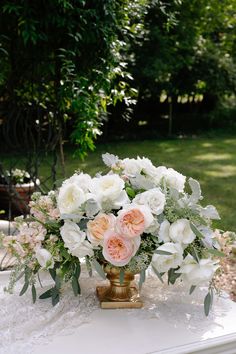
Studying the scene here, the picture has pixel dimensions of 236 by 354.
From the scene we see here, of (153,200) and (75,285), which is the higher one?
(153,200)

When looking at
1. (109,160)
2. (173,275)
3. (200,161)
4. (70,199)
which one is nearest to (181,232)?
(173,275)

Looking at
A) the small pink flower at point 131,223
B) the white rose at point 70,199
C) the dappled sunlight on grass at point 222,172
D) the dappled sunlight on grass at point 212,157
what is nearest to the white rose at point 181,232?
the small pink flower at point 131,223

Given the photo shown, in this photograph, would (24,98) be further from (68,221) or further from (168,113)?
(168,113)

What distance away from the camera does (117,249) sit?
191 cm

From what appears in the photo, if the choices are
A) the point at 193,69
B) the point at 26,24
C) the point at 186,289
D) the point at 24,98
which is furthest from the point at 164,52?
the point at 186,289

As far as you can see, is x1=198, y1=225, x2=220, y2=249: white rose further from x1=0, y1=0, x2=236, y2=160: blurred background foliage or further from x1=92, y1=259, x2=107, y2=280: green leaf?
x1=0, y1=0, x2=236, y2=160: blurred background foliage

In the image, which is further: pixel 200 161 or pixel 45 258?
pixel 200 161

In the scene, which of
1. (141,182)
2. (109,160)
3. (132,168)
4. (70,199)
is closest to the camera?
(70,199)

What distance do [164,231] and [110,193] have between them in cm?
23

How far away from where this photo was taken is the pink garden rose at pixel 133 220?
1.88m

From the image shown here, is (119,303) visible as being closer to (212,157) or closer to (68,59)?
(68,59)

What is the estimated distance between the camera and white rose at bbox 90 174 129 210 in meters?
1.97

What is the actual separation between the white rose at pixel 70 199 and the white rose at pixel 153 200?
197 mm

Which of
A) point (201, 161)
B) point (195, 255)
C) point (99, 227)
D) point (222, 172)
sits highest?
point (99, 227)
